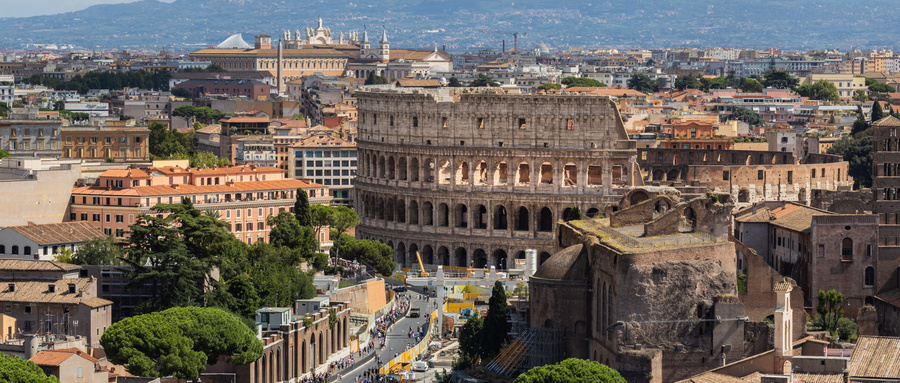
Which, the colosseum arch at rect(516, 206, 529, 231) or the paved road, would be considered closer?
the paved road

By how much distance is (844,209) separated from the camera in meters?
111

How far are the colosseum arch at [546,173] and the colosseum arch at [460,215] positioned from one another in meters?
6.32

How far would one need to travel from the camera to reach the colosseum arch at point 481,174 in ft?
491

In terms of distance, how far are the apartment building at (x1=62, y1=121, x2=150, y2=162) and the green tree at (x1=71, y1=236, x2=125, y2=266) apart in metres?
68.9

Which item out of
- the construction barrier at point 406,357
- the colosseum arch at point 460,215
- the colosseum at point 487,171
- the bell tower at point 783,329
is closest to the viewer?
the bell tower at point 783,329

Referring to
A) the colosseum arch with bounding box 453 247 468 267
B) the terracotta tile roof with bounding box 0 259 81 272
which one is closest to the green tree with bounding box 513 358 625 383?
the terracotta tile roof with bounding box 0 259 81 272

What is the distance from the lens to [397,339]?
10594cm

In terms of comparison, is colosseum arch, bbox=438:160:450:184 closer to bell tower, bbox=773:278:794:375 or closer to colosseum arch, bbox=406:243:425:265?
colosseum arch, bbox=406:243:425:265

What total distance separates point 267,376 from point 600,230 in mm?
17365

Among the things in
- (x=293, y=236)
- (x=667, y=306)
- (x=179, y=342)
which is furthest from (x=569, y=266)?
(x=293, y=236)

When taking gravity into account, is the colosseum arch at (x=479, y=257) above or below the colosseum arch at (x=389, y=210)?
below

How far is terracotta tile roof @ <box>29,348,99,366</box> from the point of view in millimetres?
80625

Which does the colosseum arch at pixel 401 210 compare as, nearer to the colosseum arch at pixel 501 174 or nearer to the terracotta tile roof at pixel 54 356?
the colosseum arch at pixel 501 174

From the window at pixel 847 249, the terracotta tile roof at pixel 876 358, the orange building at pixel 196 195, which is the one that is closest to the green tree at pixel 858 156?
the orange building at pixel 196 195
